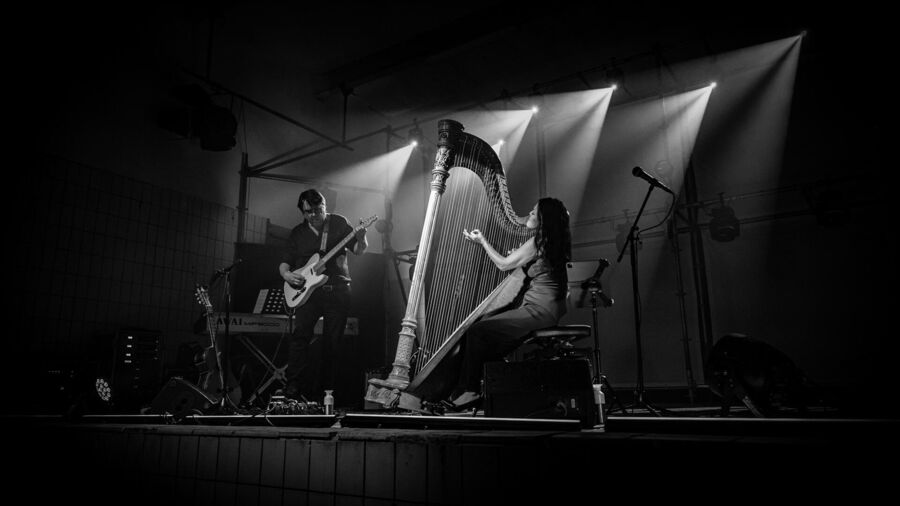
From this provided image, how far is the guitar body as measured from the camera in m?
4.46

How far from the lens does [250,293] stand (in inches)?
234

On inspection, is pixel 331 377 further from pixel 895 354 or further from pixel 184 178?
pixel 895 354

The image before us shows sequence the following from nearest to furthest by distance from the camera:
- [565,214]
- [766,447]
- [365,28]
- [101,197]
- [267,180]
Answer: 1. [766,447]
2. [565,214]
3. [101,197]
4. [365,28]
5. [267,180]

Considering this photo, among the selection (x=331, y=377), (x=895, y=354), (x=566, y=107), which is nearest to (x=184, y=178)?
(x=331, y=377)

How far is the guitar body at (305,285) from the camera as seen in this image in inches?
176

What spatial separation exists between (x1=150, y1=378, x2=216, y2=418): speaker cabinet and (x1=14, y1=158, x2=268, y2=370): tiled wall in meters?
1.99

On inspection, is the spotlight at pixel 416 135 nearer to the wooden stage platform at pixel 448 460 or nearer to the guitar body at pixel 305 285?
the guitar body at pixel 305 285

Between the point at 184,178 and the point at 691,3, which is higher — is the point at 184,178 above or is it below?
below

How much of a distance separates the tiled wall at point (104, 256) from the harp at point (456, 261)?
135 inches

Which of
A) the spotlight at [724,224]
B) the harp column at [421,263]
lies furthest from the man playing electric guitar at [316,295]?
the spotlight at [724,224]

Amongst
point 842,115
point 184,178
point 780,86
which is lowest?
point 184,178

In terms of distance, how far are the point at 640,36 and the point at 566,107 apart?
75.3 inches

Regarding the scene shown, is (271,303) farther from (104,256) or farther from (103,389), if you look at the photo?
(104,256)

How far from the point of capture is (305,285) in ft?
14.9
